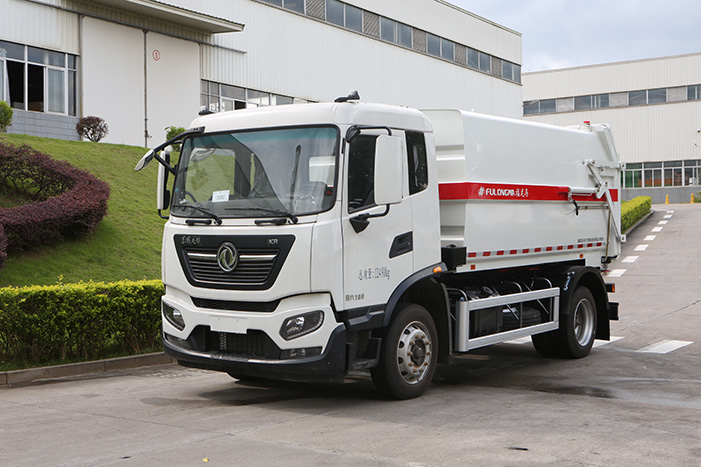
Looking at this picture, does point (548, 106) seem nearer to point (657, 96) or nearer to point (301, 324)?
point (657, 96)

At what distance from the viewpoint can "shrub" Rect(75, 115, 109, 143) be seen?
24009mm

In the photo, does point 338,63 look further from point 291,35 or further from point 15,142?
point 15,142

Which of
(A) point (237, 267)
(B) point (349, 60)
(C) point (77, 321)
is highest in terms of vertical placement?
(B) point (349, 60)

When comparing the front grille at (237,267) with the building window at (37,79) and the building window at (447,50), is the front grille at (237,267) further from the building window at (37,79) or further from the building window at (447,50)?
the building window at (447,50)

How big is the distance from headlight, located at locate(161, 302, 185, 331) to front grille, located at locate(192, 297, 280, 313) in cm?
25

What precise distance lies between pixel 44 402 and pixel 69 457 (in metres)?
2.28

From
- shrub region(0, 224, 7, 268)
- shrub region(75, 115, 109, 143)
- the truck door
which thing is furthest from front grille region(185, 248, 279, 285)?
shrub region(75, 115, 109, 143)

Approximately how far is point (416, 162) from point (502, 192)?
1.59 metres

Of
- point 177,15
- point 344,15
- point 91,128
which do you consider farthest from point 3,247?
point 344,15

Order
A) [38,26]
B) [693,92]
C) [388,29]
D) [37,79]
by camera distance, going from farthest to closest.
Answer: [693,92], [388,29], [37,79], [38,26]

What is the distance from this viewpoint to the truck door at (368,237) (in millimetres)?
7020

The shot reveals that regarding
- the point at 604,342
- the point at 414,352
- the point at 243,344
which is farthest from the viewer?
the point at 604,342

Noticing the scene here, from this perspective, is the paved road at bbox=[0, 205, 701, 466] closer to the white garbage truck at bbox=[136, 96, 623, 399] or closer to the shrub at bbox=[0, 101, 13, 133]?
the white garbage truck at bbox=[136, 96, 623, 399]

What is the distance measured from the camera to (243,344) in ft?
23.4
